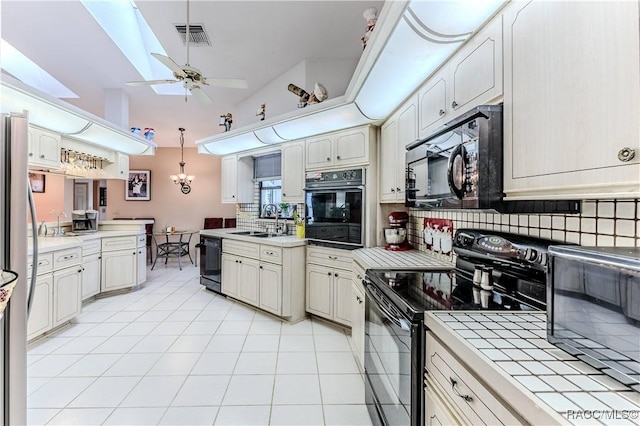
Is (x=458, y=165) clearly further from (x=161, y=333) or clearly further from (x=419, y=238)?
(x=161, y=333)

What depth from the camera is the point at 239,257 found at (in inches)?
146

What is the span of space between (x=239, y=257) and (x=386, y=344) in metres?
2.64

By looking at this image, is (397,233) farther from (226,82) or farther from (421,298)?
(226,82)

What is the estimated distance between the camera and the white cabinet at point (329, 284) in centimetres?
285

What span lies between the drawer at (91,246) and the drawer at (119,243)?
0.29 ft

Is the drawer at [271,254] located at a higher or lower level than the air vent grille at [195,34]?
lower

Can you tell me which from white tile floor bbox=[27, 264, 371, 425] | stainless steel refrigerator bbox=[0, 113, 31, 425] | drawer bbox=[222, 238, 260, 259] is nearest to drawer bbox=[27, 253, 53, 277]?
white tile floor bbox=[27, 264, 371, 425]

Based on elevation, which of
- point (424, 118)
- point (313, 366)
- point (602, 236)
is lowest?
point (313, 366)

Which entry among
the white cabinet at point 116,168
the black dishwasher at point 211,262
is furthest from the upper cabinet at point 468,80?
the white cabinet at point 116,168

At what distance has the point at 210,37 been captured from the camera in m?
3.09

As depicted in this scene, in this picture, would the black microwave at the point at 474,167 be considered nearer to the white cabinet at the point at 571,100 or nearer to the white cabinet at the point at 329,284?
the white cabinet at the point at 571,100

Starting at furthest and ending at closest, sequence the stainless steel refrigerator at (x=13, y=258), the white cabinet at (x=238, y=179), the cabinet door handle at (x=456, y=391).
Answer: the white cabinet at (x=238, y=179), the stainless steel refrigerator at (x=13, y=258), the cabinet door handle at (x=456, y=391)

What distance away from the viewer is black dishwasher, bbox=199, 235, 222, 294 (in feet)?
13.4

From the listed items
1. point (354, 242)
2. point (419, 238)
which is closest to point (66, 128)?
point (354, 242)
